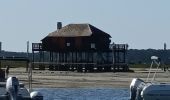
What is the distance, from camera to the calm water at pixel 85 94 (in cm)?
5153

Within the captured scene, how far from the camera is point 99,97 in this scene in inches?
2077

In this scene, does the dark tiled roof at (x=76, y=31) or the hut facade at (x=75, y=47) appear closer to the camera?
the hut facade at (x=75, y=47)

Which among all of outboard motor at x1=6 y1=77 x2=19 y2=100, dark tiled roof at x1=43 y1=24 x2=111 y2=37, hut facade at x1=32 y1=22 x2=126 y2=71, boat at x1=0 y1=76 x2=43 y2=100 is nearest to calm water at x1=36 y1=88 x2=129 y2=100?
boat at x1=0 y1=76 x2=43 y2=100

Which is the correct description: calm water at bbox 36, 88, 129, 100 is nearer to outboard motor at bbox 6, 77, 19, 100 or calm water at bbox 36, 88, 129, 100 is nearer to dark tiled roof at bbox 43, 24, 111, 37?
outboard motor at bbox 6, 77, 19, 100

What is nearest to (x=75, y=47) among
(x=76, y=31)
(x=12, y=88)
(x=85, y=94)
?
(x=76, y=31)

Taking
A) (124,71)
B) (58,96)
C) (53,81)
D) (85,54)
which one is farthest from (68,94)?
(85,54)

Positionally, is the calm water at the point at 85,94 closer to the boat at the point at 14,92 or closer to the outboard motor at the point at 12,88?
the boat at the point at 14,92

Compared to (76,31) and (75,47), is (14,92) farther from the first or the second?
(76,31)

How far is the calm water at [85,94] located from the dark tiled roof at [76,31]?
147 feet

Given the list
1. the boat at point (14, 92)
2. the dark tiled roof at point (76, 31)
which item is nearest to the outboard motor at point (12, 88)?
the boat at point (14, 92)

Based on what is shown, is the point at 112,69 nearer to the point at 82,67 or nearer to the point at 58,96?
the point at 82,67

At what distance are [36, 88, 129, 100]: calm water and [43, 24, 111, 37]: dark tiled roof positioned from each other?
147 feet

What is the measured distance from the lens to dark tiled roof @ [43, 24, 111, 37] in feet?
351

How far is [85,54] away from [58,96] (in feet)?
177
